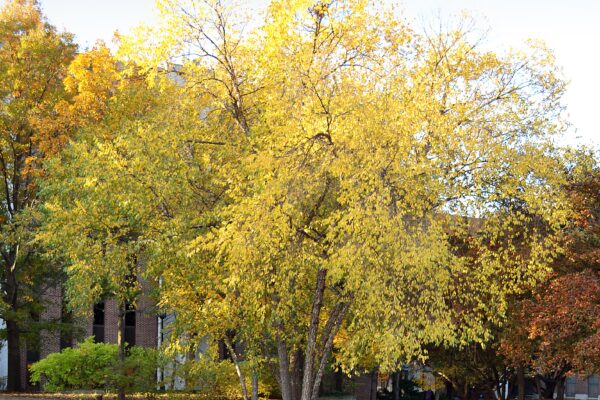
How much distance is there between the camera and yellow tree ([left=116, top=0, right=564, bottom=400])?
19.3m

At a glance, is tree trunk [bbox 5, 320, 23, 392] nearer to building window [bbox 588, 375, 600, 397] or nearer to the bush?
the bush

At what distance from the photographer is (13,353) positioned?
36.1 meters

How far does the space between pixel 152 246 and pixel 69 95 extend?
46.3 feet

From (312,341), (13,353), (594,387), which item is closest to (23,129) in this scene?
(13,353)

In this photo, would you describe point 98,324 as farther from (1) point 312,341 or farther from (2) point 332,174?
(2) point 332,174

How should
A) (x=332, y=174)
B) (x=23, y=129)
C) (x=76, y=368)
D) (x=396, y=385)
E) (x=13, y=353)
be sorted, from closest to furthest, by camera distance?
1. (x=332, y=174)
2. (x=76, y=368)
3. (x=23, y=129)
4. (x=13, y=353)
5. (x=396, y=385)

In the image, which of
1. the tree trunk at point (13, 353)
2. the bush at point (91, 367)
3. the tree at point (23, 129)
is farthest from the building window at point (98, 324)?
the bush at point (91, 367)

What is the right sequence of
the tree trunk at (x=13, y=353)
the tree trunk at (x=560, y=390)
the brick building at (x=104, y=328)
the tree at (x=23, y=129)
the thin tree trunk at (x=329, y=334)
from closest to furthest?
the thin tree trunk at (x=329, y=334) < the tree at (x=23, y=129) < the tree trunk at (x=13, y=353) < the tree trunk at (x=560, y=390) < the brick building at (x=104, y=328)

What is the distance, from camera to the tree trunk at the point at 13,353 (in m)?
36.0

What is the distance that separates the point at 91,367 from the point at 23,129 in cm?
935

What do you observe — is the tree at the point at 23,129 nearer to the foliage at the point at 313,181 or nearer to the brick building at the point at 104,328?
the foliage at the point at 313,181

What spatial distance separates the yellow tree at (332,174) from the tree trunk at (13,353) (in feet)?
47.7

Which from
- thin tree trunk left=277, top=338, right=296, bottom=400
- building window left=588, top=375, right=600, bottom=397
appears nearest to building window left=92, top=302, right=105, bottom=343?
thin tree trunk left=277, top=338, right=296, bottom=400

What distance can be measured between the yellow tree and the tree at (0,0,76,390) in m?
11.2
